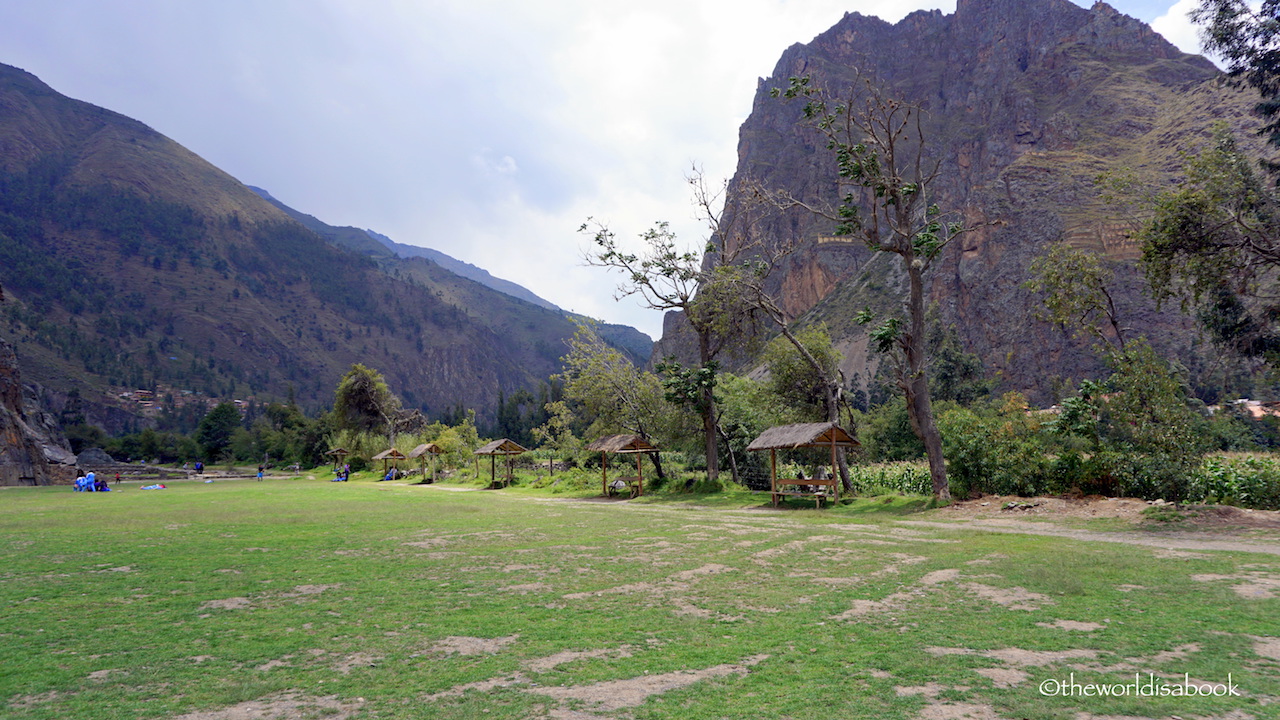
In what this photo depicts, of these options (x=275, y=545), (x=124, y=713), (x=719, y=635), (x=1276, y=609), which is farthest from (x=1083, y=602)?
(x=275, y=545)

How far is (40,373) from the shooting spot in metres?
110

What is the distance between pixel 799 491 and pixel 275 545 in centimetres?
1636

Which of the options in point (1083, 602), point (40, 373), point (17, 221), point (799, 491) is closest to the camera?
point (1083, 602)

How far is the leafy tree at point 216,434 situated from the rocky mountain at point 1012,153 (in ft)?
202

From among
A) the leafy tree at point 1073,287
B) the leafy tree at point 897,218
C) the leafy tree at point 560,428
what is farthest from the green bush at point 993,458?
the leafy tree at point 560,428

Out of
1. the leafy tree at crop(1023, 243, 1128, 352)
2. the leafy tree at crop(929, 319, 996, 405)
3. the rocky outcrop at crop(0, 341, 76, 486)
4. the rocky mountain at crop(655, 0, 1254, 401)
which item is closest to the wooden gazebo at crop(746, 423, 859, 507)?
the leafy tree at crop(1023, 243, 1128, 352)

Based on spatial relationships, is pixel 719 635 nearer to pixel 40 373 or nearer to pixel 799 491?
pixel 799 491

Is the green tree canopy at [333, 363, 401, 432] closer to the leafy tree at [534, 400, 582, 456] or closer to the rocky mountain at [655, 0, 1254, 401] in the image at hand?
the leafy tree at [534, 400, 582, 456]

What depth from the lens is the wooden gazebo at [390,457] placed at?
157 feet

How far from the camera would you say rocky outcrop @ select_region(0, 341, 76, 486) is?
38250 millimetres

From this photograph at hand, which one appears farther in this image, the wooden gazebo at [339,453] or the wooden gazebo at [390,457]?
the wooden gazebo at [339,453]

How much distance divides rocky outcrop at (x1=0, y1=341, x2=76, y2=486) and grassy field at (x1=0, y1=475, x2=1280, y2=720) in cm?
3699

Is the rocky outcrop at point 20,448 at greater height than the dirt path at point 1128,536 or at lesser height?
greater

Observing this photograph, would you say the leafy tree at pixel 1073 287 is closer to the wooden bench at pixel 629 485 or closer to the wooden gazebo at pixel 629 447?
the wooden gazebo at pixel 629 447
